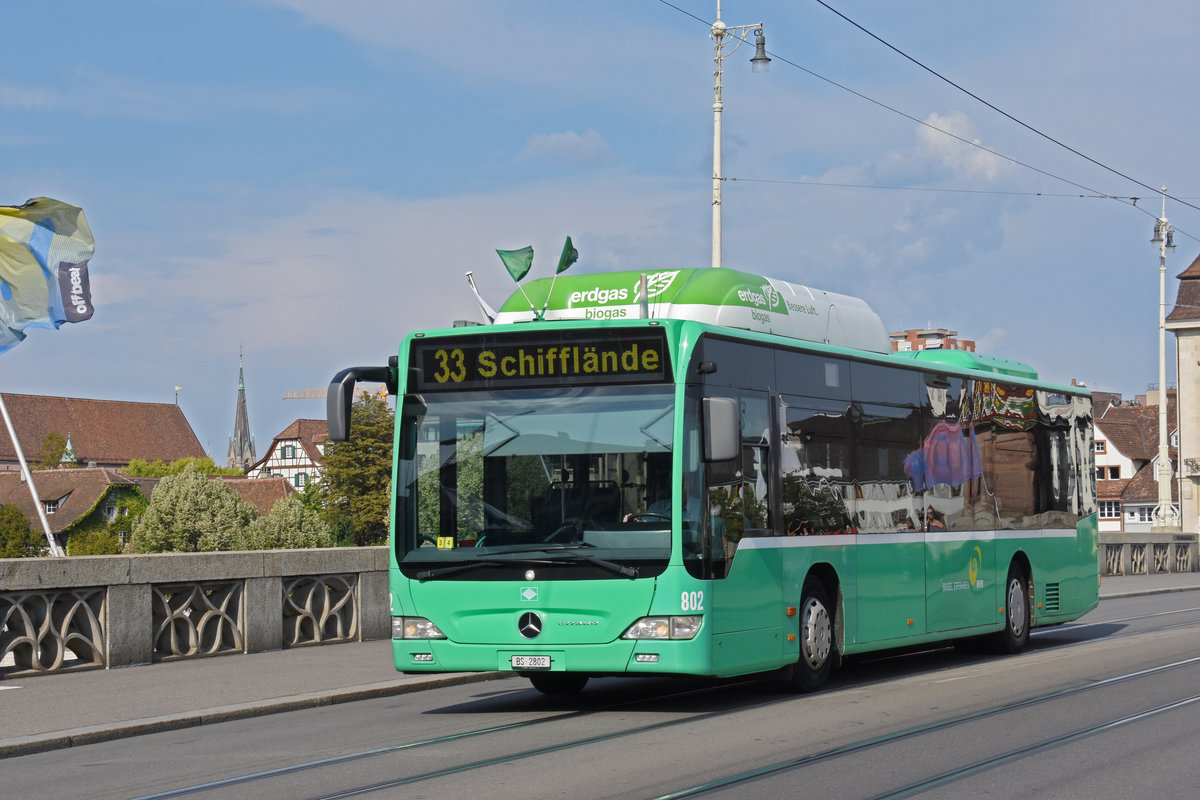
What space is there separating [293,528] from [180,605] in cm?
8569

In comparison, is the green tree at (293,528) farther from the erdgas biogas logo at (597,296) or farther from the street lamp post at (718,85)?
the erdgas biogas logo at (597,296)

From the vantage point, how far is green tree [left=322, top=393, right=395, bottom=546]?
305 feet

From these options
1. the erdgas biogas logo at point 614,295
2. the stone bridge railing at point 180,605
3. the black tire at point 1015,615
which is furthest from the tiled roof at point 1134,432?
the erdgas biogas logo at point 614,295

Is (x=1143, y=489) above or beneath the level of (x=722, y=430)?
above

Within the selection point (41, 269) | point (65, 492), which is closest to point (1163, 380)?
point (41, 269)

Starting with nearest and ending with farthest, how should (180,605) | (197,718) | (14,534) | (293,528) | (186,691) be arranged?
1. (197,718)
2. (186,691)
3. (180,605)
4. (293,528)
5. (14,534)

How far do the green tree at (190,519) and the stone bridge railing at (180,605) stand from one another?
8738 centimetres

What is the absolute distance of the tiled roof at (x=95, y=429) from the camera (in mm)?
186125

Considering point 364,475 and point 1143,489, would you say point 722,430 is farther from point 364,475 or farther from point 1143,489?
point 1143,489

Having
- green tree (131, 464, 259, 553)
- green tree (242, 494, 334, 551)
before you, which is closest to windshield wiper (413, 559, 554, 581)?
green tree (242, 494, 334, 551)

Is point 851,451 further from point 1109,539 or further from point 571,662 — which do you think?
point 1109,539

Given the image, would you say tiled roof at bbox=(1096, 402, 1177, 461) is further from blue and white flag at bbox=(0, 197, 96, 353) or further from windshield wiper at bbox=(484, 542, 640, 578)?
windshield wiper at bbox=(484, 542, 640, 578)

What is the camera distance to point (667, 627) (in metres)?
11.1

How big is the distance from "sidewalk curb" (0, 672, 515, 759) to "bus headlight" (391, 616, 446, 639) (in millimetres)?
1531
